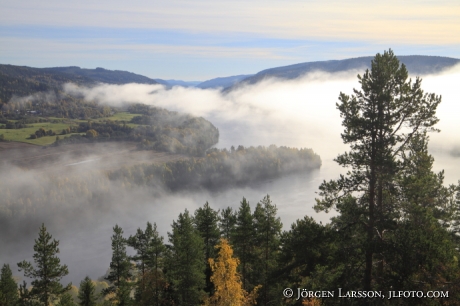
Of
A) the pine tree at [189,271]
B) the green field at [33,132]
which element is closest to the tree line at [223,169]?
the green field at [33,132]

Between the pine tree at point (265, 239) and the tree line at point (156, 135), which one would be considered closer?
the pine tree at point (265, 239)

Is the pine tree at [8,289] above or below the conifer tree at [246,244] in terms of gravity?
below

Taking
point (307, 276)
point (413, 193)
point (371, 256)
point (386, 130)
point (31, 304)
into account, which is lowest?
point (31, 304)

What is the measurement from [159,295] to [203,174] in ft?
340

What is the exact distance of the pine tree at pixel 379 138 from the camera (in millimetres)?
12219

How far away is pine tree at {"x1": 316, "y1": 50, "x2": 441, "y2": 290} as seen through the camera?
12219mm

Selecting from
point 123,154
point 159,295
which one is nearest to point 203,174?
point 123,154

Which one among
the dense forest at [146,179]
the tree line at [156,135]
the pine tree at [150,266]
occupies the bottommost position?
the dense forest at [146,179]

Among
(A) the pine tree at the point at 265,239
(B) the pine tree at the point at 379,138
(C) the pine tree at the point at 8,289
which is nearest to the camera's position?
(B) the pine tree at the point at 379,138

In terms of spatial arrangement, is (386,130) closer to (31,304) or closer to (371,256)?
(371,256)

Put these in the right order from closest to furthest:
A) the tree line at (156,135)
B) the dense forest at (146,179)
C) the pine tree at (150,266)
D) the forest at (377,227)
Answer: the forest at (377,227)
the pine tree at (150,266)
the dense forest at (146,179)
the tree line at (156,135)

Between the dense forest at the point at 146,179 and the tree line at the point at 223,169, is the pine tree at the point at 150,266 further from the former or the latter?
the tree line at the point at 223,169

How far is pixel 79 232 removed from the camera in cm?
8881

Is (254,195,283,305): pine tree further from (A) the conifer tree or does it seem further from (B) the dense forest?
(B) the dense forest
